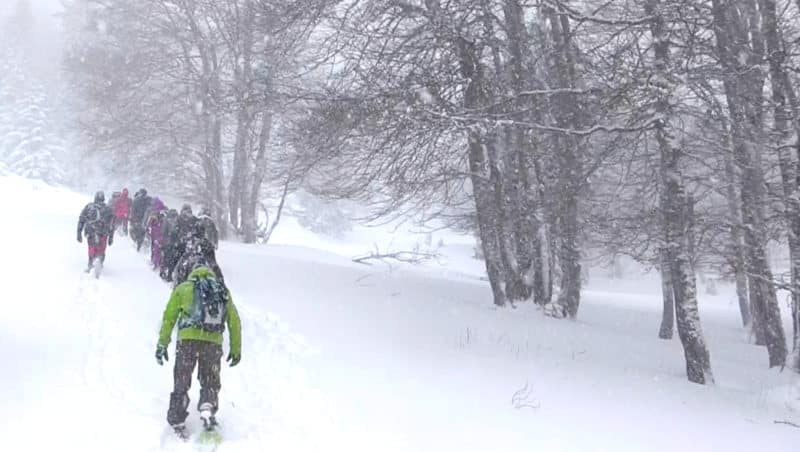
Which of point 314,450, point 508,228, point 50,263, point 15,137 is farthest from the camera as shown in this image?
point 15,137

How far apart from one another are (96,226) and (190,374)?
28.5 ft

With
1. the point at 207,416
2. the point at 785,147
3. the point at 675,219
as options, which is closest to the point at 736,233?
the point at 785,147

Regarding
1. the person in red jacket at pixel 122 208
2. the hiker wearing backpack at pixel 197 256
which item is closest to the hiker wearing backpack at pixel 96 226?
the person in red jacket at pixel 122 208

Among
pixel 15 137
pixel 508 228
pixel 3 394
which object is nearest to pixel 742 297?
pixel 508 228

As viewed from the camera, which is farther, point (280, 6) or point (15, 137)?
point (15, 137)

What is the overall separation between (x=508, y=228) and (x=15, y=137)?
52.1 metres

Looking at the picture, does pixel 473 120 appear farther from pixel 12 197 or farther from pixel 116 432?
pixel 12 197

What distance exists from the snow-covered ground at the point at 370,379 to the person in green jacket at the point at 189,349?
0.88ft

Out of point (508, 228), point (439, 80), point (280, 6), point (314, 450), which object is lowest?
point (314, 450)

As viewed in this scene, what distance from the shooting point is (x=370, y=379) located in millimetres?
7156

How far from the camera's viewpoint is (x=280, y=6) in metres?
9.55

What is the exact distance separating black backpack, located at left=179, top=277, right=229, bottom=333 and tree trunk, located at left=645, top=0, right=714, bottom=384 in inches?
219

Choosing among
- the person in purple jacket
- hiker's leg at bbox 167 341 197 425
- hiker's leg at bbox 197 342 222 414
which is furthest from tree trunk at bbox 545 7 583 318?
the person in purple jacket

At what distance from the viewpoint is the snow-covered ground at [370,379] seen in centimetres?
562
